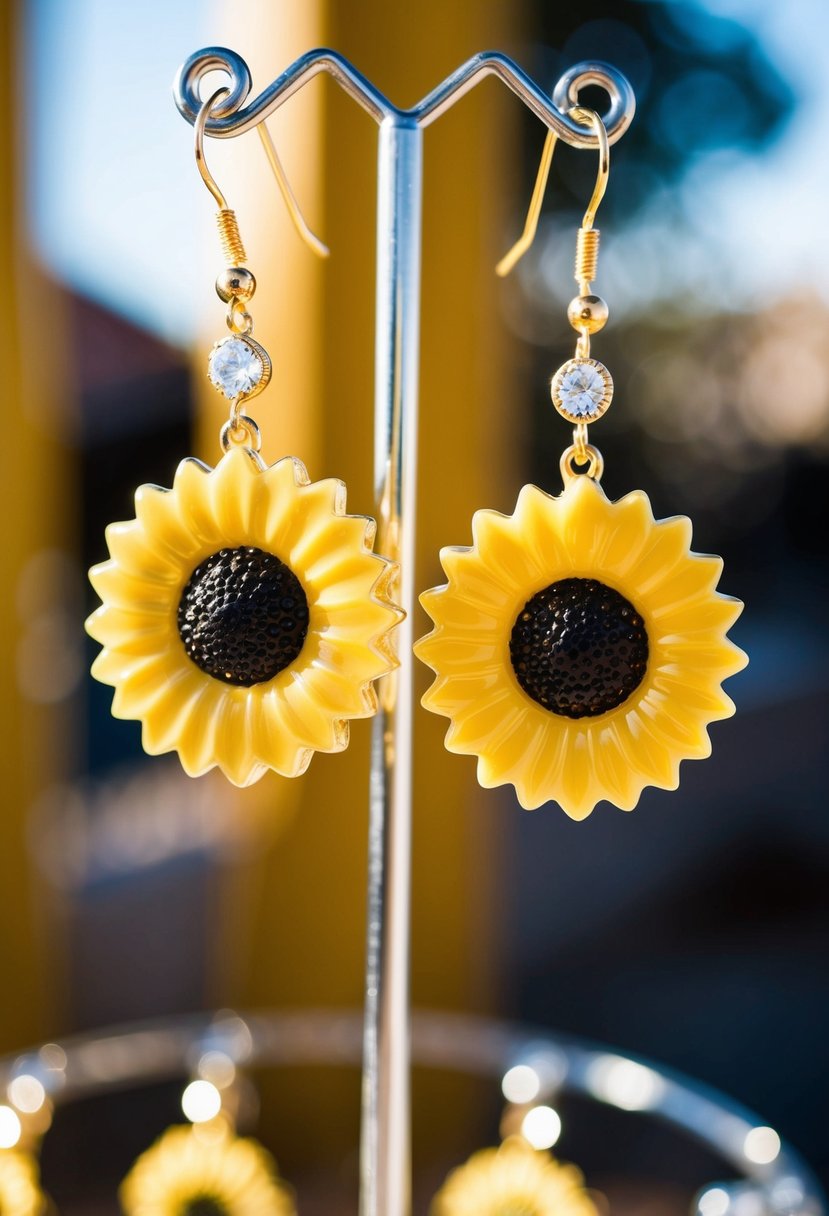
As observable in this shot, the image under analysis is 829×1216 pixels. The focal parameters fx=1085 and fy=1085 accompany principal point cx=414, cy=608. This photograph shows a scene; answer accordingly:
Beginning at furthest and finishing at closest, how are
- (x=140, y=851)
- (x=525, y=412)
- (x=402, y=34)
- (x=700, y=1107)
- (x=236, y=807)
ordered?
(x=525, y=412)
(x=140, y=851)
(x=236, y=807)
(x=402, y=34)
(x=700, y=1107)

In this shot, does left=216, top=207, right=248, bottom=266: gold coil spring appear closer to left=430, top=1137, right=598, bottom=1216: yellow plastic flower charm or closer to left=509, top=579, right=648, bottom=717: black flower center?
left=509, top=579, right=648, bottom=717: black flower center

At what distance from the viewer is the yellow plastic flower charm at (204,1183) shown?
0.56 m

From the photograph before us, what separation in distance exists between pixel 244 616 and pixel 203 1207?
14.7 inches

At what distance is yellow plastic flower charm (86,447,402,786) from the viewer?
0.34m

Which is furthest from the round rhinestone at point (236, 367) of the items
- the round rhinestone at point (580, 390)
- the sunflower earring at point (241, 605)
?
the round rhinestone at point (580, 390)

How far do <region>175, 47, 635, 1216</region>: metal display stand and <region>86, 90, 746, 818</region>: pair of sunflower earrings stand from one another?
0.05 ft

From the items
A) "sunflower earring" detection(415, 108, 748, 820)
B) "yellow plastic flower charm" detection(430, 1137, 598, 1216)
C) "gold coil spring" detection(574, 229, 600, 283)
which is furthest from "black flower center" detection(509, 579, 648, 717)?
"yellow plastic flower charm" detection(430, 1137, 598, 1216)

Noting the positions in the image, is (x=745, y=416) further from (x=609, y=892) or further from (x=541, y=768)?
(x=541, y=768)

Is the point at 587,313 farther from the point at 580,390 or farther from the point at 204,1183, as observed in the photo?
the point at 204,1183

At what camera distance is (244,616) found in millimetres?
346

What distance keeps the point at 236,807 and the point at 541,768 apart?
0.95 m

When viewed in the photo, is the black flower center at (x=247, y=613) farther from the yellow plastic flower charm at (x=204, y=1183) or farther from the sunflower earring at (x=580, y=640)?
the yellow plastic flower charm at (x=204, y=1183)

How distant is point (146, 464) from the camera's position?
1.57 metres

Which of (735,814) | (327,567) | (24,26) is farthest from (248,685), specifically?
(735,814)
